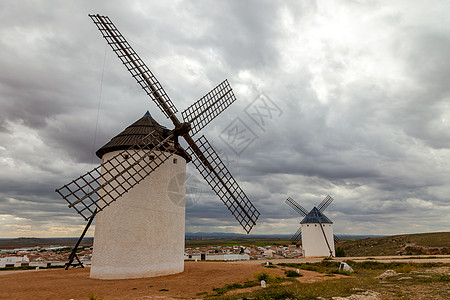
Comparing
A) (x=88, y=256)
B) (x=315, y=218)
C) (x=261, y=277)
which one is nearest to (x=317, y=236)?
(x=315, y=218)

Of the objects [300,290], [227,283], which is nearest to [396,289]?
[300,290]

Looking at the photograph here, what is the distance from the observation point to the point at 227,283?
11953 mm

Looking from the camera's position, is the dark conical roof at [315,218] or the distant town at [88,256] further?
the distant town at [88,256]

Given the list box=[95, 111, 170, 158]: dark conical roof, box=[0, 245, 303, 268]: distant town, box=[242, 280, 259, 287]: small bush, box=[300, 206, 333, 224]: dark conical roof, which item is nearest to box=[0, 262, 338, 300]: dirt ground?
box=[242, 280, 259, 287]: small bush

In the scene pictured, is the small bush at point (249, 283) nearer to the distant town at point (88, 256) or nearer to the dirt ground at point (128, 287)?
the dirt ground at point (128, 287)

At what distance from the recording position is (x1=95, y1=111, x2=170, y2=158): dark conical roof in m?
16.2

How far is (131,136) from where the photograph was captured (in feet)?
54.5

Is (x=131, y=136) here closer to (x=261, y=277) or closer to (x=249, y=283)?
(x=249, y=283)

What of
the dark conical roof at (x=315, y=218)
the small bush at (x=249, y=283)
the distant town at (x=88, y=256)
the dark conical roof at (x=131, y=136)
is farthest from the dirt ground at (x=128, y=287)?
the dark conical roof at (x=315, y=218)

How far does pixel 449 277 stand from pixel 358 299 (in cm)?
702

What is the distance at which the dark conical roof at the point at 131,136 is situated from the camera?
53.0ft

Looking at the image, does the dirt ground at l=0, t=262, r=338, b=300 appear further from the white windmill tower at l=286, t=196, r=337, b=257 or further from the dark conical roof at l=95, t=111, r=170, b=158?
the white windmill tower at l=286, t=196, r=337, b=257

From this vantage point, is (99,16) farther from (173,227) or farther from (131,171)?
(173,227)

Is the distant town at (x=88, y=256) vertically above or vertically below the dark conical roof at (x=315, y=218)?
below
